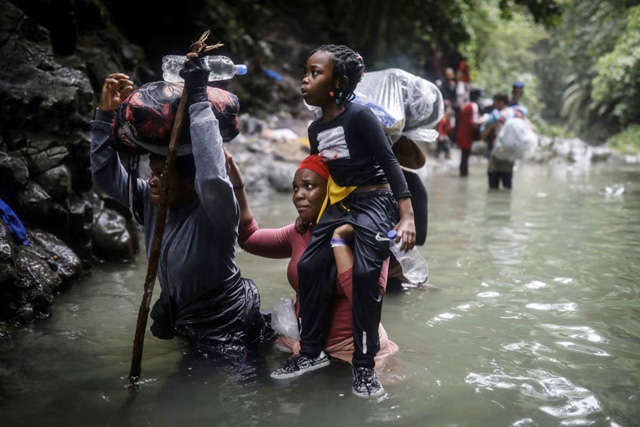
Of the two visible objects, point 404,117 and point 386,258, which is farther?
point 404,117

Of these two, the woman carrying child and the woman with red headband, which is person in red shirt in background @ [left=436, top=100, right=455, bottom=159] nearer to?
the woman with red headband

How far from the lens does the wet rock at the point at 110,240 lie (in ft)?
16.1

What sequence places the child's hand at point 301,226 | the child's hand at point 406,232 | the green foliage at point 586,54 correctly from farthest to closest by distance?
1. the green foliage at point 586,54
2. the child's hand at point 301,226
3. the child's hand at point 406,232

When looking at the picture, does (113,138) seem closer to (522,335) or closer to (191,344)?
(191,344)

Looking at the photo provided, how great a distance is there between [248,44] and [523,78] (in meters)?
15.0

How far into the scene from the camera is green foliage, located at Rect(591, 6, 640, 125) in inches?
816

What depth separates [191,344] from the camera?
3109mm

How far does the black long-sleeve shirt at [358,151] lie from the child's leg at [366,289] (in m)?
0.22

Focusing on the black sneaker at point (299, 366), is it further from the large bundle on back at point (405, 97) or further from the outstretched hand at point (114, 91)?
the large bundle on back at point (405, 97)

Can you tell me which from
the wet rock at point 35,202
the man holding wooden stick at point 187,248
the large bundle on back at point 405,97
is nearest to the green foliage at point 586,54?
the large bundle on back at point 405,97

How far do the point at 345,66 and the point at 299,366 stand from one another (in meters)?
1.38

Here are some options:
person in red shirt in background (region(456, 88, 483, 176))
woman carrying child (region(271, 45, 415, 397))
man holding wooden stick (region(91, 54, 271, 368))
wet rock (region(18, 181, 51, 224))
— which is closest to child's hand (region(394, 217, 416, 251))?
woman carrying child (region(271, 45, 415, 397))

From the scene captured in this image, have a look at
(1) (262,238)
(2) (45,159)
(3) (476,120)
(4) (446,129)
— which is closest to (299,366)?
(1) (262,238)

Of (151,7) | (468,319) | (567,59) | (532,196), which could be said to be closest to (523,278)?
(468,319)
